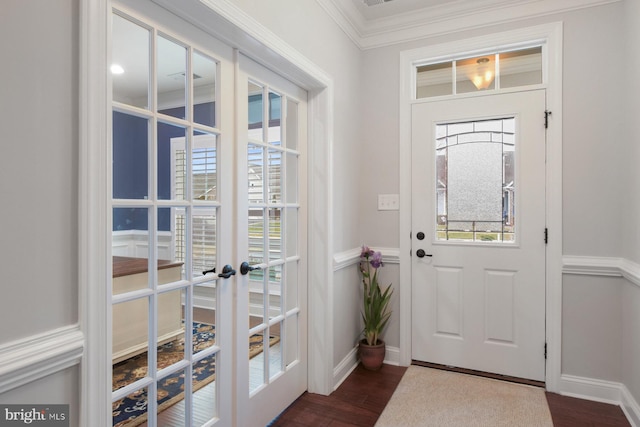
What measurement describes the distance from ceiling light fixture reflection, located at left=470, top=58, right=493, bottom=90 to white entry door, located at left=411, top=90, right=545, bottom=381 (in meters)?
0.13

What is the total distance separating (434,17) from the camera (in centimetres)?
277

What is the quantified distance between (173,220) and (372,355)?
1.91 m

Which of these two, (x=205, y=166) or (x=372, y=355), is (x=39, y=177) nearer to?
(x=205, y=166)

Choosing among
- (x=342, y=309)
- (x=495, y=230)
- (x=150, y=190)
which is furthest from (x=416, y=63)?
(x=150, y=190)

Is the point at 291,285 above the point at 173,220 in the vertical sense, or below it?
below

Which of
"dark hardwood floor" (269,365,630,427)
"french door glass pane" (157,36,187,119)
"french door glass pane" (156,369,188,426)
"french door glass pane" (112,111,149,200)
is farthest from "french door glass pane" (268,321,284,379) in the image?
"french door glass pane" (157,36,187,119)

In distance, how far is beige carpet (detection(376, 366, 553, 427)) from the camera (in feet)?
6.98

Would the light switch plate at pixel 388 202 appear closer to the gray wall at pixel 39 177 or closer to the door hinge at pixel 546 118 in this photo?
the door hinge at pixel 546 118

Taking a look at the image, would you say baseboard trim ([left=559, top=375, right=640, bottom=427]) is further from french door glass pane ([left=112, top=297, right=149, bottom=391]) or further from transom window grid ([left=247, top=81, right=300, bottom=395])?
french door glass pane ([left=112, top=297, right=149, bottom=391])

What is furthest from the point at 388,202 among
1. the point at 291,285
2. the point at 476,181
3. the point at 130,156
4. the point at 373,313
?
the point at 130,156

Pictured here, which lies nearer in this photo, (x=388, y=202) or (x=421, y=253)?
(x=421, y=253)

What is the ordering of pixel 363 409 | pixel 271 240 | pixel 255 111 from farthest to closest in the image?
pixel 363 409, pixel 271 240, pixel 255 111

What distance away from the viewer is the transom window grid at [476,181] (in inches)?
105

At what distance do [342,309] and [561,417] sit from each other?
143cm
